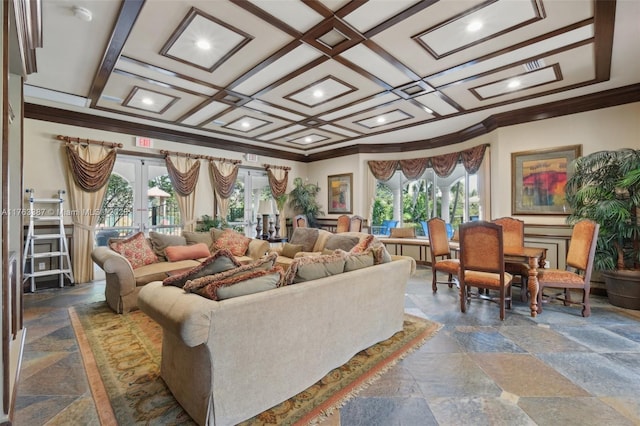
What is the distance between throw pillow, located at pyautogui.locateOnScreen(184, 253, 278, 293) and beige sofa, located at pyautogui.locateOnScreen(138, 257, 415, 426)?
0.19 feet

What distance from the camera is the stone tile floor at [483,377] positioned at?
5.53 ft

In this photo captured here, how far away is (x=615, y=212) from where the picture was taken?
3.42 m

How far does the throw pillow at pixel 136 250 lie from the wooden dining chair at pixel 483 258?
406 centimetres

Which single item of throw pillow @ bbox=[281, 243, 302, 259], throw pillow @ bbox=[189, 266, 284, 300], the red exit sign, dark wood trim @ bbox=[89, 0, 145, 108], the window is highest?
dark wood trim @ bbox=[89, 0, 145, 108]

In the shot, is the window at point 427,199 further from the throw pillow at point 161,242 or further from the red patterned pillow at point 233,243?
the throw pillow at point 161,242

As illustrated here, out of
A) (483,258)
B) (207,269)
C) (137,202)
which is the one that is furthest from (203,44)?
(137,202)

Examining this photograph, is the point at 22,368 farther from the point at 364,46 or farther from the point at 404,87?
the point at 404,87

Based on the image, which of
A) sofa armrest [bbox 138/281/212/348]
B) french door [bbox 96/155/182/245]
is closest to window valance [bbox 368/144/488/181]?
french door [bbox 96/155/182/245]

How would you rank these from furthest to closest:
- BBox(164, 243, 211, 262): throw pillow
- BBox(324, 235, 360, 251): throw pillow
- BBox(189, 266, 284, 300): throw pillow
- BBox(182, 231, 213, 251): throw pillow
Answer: BBox(182, 231, 213, 251): throw pillow → BBox(324, 235, 360, 251): throw pillow → BBox(164, 243, 211, 262): throw pillow → BBox(189, 266, 284, 300): throw pillow

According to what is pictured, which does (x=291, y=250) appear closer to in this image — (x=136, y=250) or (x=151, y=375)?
(x=136, y=250)

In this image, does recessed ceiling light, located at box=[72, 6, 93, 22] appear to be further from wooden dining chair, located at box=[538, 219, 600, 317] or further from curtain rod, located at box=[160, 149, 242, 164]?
wooden dining chair, located at box=[538, 219, 600, 317]

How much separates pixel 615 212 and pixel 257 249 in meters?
4.77

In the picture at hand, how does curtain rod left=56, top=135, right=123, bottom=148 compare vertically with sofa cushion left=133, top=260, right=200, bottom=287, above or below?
above

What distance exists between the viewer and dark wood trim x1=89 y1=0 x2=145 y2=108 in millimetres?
2285
